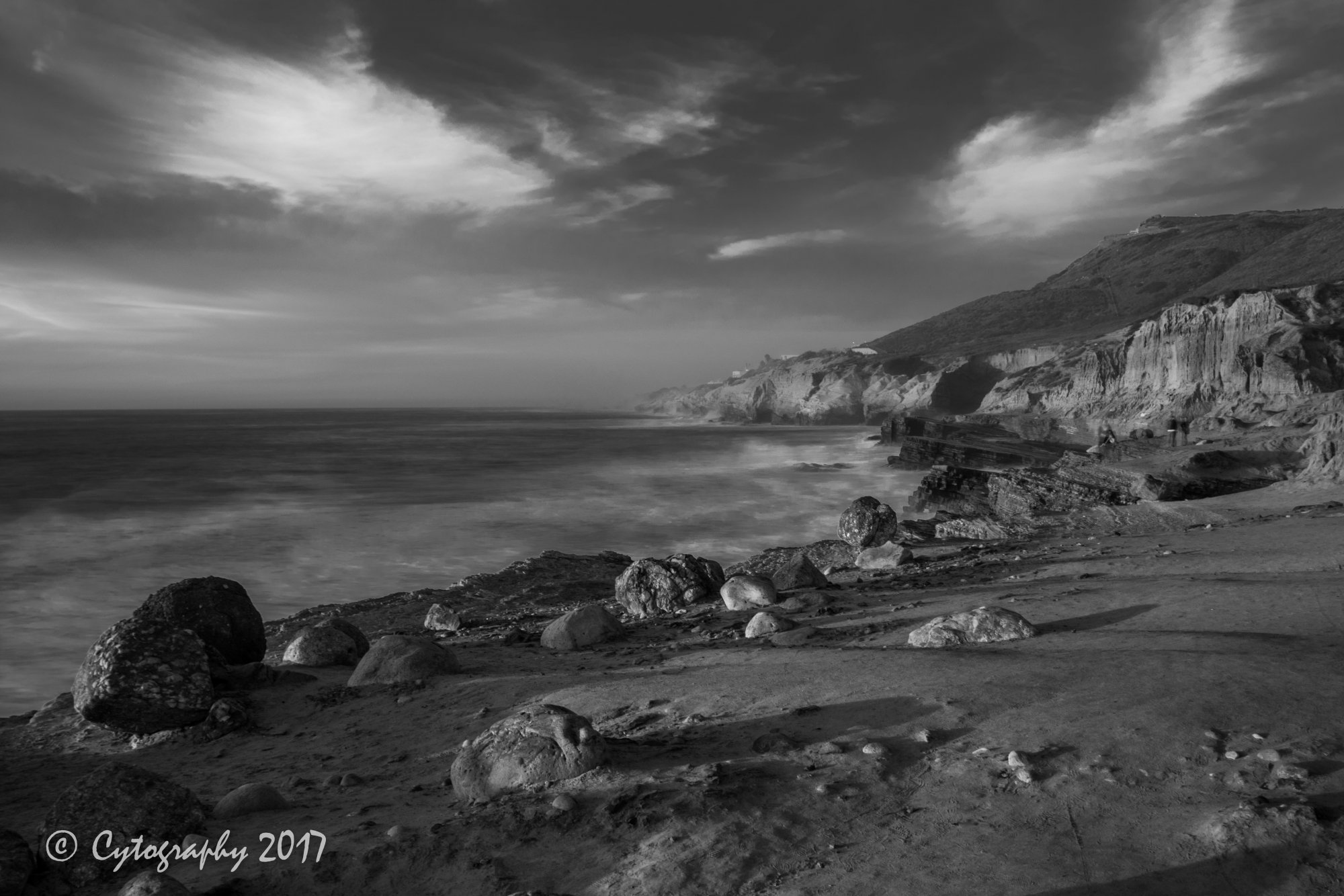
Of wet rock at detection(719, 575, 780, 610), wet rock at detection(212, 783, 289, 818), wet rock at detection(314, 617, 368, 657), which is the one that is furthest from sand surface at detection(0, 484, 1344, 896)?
wet rock at detection(719, 575, 780, 610)

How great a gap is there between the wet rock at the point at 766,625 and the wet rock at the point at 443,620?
5.51 meters

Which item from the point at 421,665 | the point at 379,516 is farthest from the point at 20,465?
the point at 421,665

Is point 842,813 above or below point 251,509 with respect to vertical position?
above

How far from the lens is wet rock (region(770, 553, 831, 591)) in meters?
11.4

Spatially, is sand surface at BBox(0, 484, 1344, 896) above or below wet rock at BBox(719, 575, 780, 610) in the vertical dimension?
above

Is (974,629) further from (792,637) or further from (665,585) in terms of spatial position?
(665,585)

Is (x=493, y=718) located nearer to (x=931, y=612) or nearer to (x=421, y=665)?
(x=421, y=665)

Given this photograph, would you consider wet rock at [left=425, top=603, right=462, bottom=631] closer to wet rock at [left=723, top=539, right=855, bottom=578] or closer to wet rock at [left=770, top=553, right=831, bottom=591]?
wet rock at [left=770, top=553, right=831, bottom=591]

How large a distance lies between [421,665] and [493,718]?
192 centimetres

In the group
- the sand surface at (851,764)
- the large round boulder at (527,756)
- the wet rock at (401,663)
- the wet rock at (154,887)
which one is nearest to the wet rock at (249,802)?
the sand surface at (851,764)

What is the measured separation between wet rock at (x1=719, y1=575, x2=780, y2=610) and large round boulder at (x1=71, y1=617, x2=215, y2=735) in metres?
6.53

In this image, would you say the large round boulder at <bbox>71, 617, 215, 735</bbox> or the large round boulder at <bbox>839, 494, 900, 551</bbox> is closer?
the large round boulder at <bbox>71, 617, 215, 735</bbox>

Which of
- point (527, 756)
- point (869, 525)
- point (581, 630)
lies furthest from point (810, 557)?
point (527, 756)

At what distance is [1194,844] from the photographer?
11.5 ft
